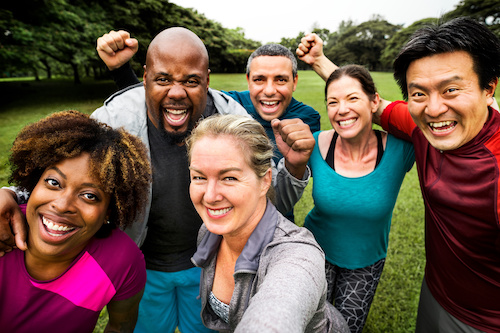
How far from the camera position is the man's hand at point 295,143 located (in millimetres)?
2094

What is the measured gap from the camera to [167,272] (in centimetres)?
266

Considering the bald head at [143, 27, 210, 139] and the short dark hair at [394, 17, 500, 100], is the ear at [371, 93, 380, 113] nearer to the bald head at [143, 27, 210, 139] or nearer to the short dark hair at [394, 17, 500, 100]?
the short dark hair at [394, 17, 500, 100]

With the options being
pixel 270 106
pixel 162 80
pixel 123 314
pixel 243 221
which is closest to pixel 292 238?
pixel 243 221

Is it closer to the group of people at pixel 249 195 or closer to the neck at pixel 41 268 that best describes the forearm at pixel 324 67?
the group of people at pixel 249 195

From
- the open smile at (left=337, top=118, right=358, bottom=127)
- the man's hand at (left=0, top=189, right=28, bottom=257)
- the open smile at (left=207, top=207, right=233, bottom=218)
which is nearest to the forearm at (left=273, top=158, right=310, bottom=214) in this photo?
the open smile at (left=337, top=118, right=358, bottom=127)

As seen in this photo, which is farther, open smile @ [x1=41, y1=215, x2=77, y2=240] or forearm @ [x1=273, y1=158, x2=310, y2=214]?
forearm @ [x1=273, y1=158, x2=310, y2=214]

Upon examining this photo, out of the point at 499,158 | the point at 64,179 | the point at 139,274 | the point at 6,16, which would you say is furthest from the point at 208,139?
the point at 6,16

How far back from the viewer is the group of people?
1729 millimetres

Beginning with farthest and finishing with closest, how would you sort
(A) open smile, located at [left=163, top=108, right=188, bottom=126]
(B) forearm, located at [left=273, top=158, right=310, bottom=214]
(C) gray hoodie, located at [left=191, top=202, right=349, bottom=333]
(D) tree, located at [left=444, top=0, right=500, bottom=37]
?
(D) tree, located at [left=444, top=0, right=500, bottom=37]
(A) open smile, located at [left=163, top=108, right=188, bottom=126]
(B) forearm, located at [left=273, top=158, right=310, bottom=214]
(C) gray hoodie, located at [left=191, top=202, right=349, bottom=333]

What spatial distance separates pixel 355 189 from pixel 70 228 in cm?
201

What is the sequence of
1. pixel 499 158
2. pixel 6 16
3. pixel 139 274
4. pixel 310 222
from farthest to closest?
pixel 6 16, pixel 310 222, pixel 139 274, pixel 499 158

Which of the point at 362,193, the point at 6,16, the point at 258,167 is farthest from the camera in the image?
the point at 6,16

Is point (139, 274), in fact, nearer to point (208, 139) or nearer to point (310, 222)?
point (208, 139)

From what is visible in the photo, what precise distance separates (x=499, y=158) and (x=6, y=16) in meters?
15.5
